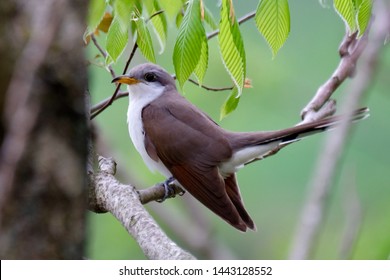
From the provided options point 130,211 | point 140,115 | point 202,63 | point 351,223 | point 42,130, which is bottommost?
point 140,115

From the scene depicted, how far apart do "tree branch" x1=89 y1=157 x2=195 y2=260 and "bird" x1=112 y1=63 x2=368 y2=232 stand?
74 centimetres

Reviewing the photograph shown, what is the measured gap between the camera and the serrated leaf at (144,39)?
88.9 inches

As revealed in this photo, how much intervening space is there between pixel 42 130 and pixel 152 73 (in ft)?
10.2

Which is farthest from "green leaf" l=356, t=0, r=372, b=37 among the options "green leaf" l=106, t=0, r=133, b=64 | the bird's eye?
the bird's eye

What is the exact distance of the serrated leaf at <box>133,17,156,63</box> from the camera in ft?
7.41

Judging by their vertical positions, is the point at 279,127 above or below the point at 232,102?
below

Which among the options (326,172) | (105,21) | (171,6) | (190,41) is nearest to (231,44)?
(190,41)

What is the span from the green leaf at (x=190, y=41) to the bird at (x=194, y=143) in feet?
3.23

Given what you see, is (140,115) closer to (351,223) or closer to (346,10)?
(346,10)

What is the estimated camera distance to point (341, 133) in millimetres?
1216

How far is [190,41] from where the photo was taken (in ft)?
6.85

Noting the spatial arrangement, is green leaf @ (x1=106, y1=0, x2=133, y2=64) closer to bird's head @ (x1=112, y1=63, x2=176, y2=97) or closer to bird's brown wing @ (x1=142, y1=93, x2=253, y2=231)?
bird's brown wing @ (x1=142, y1=93, x2=253, y2=231)
